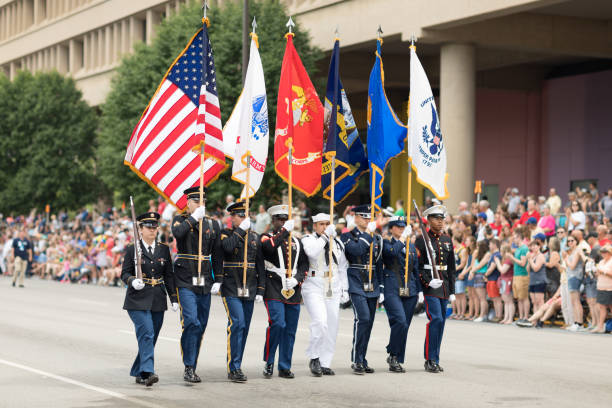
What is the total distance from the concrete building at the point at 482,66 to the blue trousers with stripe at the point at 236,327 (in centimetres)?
1935

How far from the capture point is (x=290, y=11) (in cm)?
3856

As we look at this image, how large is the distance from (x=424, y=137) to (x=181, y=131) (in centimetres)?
341

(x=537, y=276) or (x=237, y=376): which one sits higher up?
(x=537, y=276)

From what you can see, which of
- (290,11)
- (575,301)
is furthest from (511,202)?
(290,11)

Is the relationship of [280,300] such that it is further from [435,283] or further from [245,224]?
[435,283]

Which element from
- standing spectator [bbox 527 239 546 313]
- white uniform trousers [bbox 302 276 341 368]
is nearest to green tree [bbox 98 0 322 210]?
standing spectator [bbox 527 239 546 313]

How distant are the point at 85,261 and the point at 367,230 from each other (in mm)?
28034

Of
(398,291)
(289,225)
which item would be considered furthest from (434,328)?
(289,225)

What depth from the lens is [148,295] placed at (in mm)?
11039


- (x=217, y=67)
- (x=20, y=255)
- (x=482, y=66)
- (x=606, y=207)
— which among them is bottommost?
(x=20, y=255)

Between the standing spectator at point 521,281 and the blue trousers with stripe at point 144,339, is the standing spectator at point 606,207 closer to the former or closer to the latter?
the standing spectator at point 521,281

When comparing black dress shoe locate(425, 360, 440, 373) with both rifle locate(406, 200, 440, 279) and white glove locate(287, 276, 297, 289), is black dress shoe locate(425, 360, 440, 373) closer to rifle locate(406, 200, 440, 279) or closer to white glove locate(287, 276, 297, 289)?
rifle locate(406, 200, 440, 279)

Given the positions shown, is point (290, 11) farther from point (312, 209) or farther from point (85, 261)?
point (85, 261)

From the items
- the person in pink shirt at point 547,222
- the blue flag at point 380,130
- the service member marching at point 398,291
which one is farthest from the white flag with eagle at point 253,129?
the person in pink shirt at point 547,222
